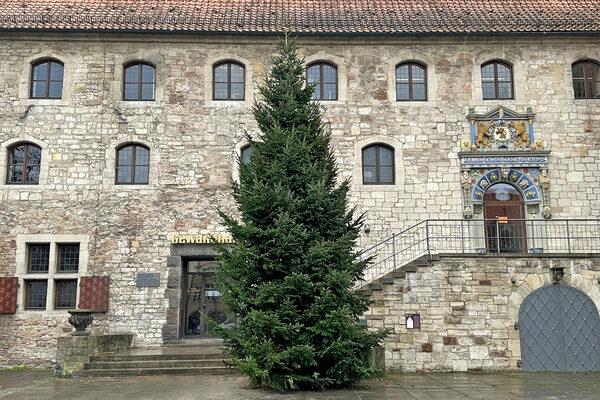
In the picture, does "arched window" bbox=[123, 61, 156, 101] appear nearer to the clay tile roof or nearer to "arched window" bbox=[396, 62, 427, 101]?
the clay tile roof

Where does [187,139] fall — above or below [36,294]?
above

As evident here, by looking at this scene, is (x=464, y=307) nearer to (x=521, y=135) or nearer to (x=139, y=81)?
(x=521, y=135)

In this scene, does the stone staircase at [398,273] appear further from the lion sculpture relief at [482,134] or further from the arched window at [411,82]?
the arched window at [411,82]

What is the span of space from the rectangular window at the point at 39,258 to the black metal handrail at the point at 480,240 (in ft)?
27.7

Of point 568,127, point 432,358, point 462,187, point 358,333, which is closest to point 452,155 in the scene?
point 462,187

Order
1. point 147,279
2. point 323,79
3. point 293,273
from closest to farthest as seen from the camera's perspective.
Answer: point 293,273 → point 147,279 → point 323,79

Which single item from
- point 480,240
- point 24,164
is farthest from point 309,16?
point 24,164

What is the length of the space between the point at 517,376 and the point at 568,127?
775 centimetres

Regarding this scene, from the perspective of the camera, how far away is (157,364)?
1275cm

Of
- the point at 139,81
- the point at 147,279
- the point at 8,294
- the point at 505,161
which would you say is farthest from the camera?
the point at 139,81

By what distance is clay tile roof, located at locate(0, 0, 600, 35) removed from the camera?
16.9 metres

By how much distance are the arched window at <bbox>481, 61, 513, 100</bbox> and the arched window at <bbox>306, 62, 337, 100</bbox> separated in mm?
4244

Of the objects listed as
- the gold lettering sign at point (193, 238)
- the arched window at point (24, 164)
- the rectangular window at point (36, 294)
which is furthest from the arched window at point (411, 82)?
the rectangular window at point (36, 294)

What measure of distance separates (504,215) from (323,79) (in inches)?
249
